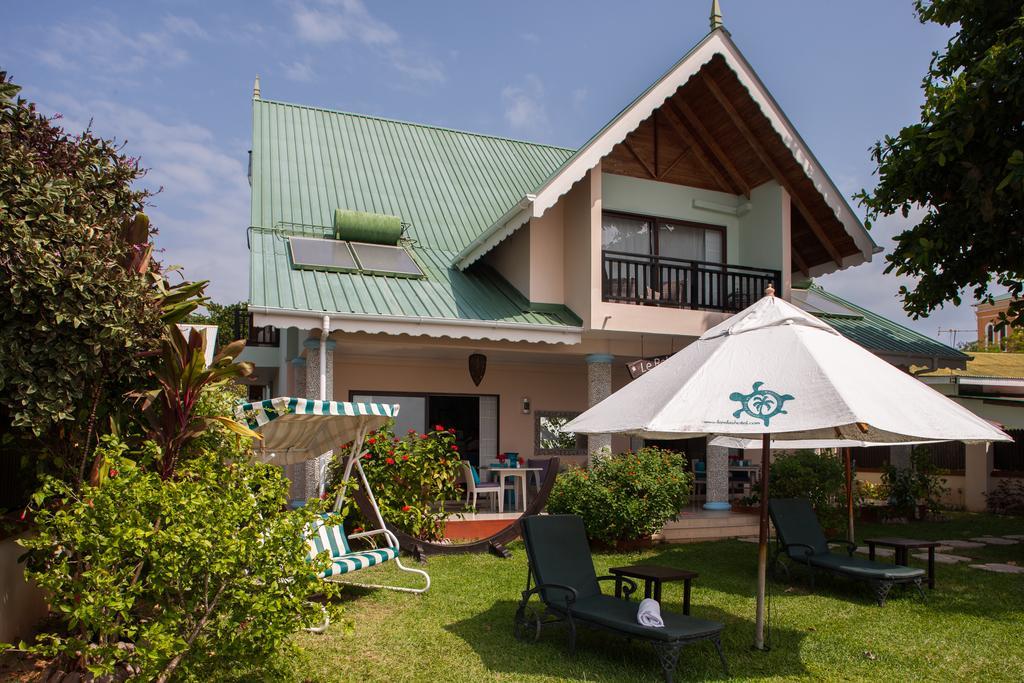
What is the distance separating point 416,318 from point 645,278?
427 cm

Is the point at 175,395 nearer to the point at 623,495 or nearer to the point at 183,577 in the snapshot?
the point at 183,577

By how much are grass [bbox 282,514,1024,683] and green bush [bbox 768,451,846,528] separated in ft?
8.10

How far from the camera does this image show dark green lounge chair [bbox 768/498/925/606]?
8469 mm

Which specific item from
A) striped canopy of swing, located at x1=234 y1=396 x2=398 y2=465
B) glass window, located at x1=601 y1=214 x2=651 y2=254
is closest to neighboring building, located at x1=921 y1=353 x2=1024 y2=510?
glass window, located at x1=601 y1=214 x2=651 y2=254

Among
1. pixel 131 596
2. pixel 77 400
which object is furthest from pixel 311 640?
pixel 77 400

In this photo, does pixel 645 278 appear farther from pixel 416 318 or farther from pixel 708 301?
pixel 416 318

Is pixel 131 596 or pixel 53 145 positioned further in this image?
pixel 53 145

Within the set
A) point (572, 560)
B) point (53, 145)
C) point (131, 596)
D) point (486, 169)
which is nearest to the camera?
point (131, 596)

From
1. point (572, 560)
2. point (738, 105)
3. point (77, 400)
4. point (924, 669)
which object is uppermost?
point (738, 105)

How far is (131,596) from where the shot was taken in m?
4.78

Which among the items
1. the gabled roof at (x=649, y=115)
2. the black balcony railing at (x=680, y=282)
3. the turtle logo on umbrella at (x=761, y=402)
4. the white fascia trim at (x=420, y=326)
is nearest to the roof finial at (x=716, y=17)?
the gabled roof at (x=649, y=115)

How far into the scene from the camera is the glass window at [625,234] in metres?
14.0

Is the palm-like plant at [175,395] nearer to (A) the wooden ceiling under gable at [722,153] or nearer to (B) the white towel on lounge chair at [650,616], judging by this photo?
(B) the white towel on lounge chair at [650,616]

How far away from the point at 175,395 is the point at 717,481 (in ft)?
33.7
